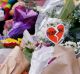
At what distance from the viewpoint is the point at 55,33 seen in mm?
1920

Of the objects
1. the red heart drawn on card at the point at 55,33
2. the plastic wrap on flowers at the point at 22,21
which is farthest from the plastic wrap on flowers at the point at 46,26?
the plastic wrap on flowers at the point at 22,21

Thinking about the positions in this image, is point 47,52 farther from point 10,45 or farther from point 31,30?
point 31,30

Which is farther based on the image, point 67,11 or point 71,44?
point 67,11

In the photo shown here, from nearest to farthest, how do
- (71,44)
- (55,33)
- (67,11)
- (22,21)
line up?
(71,44)
(55,33)
(67,11)
(22,21)

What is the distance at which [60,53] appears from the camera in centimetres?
156

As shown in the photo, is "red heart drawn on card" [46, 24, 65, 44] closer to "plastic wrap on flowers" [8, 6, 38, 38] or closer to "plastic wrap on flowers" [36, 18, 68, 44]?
"plastic wrap on flowers" [36, 18, 68, 44]

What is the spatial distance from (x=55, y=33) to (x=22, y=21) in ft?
1.73

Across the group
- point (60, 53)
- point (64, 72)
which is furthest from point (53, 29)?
point (64, 72)

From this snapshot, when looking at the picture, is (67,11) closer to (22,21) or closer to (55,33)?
(55,33)

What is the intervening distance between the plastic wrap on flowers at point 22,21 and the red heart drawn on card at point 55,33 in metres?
0.41

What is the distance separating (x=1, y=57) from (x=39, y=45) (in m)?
0.28

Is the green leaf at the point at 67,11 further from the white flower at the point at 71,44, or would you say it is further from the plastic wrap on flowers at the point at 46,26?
the white flower at the point at 71,44

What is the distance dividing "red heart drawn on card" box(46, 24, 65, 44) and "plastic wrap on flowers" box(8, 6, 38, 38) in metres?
0.41

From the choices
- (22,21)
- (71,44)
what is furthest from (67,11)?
(22,21)
